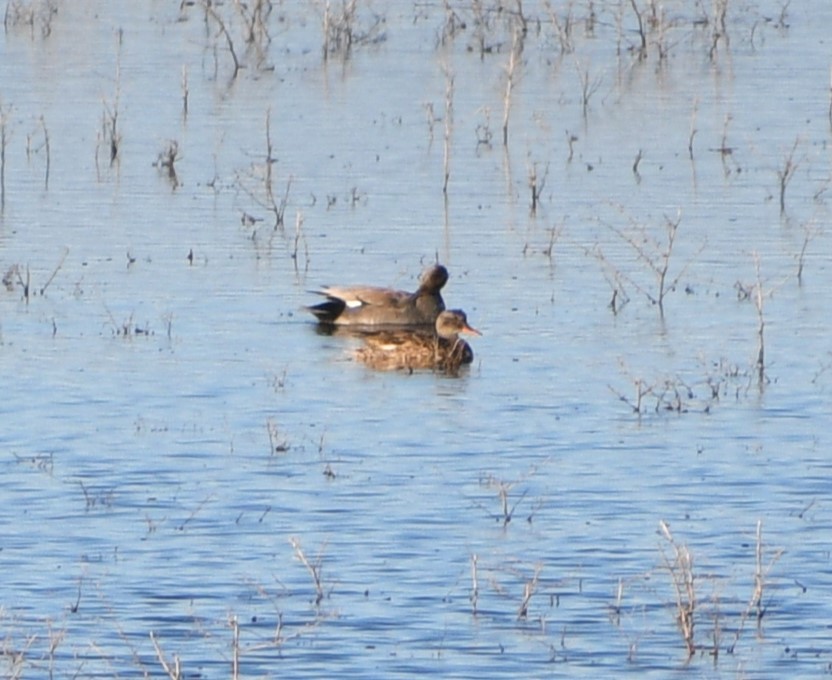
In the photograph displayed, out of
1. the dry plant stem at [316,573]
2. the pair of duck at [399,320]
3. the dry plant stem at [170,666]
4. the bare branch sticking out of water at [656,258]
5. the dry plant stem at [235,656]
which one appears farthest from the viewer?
the bare branch sticking out of water at [656,258]

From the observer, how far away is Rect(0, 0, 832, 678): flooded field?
1027 centimetres

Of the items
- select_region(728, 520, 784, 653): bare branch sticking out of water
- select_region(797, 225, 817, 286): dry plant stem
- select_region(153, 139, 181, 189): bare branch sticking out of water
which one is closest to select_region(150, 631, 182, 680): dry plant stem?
select_region(728, 520, 784, 653): bare branch sticking out of water

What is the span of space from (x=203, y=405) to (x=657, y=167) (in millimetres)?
10357

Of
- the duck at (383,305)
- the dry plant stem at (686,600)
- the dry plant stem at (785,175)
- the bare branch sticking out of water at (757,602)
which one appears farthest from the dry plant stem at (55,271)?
the dry plant stem at (686,600)

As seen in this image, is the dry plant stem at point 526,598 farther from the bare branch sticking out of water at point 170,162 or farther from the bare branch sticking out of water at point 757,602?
the bare branch sticking out of water at point 170,162

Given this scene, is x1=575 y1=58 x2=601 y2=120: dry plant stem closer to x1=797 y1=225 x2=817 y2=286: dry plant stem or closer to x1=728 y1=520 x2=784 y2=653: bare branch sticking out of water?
x1=797 y1=225 x2=817 y2=286: dry plant stem

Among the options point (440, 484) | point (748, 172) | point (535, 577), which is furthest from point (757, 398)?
point (748, 172)

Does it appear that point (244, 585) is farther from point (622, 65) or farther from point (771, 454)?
point (622, 65)

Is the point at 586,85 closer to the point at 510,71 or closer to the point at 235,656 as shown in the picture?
the point at 510,71

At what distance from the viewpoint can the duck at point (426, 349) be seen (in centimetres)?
1650

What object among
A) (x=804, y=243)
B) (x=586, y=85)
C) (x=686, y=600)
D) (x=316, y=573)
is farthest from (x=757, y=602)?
(x=586, y=85)

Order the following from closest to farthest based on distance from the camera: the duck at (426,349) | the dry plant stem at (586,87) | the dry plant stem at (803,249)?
the duck at (426,349) < the dry plant stem at (803,249) < the dry plant stem at (586,87)

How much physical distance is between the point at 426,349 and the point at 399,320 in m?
1.47

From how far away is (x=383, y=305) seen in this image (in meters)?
18.3
